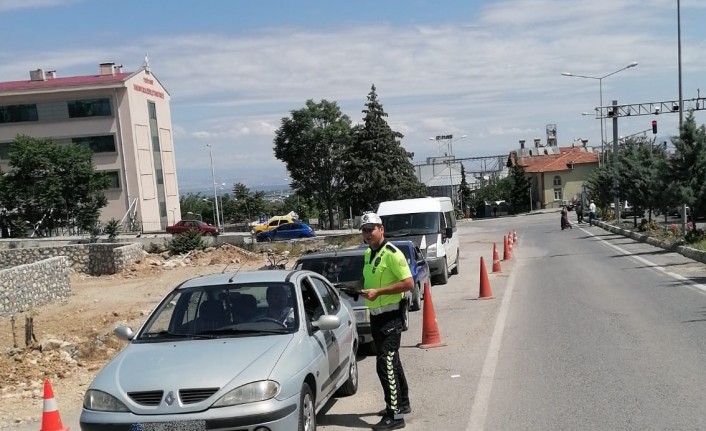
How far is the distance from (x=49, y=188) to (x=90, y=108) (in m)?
15.5

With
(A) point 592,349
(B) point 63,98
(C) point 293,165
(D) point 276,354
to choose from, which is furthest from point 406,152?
(D) point 276,354

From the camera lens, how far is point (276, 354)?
5754 millimetres

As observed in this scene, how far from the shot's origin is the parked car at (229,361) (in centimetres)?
527

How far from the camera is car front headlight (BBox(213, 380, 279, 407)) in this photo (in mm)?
5277

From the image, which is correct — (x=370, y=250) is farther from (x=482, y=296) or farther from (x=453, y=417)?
(x=482, y=296)

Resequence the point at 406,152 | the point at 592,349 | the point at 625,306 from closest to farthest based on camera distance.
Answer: the point at 592,349, the point at 625,306, the point at 406,152

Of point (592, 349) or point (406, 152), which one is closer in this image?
point (592, 349)

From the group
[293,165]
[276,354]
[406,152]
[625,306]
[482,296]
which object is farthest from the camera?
Answer: [293,165]

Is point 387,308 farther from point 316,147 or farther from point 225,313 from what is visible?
point 316,147

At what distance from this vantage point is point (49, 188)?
51.5 meters

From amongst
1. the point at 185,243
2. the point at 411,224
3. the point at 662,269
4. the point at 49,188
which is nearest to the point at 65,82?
the point at 49,188

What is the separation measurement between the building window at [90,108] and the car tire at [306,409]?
2490 inches

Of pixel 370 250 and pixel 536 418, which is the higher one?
pixel 370 250

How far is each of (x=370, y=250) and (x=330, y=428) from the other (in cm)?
165
